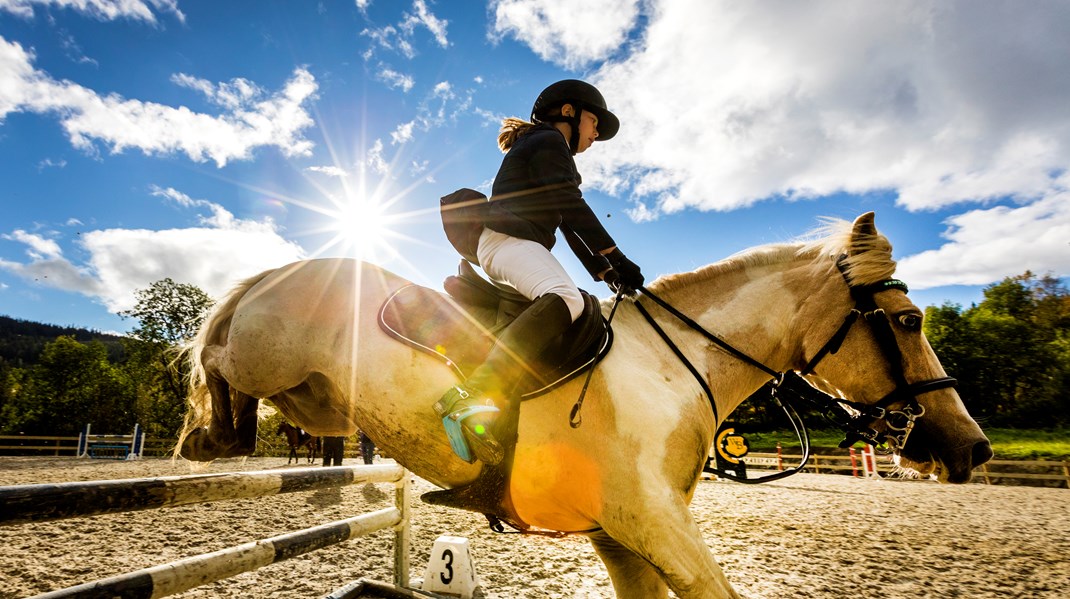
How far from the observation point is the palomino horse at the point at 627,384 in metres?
2.06

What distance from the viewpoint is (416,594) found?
4.15 meters

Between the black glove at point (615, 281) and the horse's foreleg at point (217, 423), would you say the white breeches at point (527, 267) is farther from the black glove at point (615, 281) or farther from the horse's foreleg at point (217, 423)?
the horse's foreleg at point (217, 423)

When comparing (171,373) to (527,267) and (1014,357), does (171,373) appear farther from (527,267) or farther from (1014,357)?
(1014,357)

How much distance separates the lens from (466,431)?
75.0 inches

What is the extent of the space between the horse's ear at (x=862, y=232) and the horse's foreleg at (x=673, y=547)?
1.91m

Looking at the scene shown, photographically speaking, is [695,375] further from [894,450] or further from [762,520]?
[762,520]

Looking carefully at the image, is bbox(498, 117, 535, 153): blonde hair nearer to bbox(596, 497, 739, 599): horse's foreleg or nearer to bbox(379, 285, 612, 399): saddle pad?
bbox(379, 285, 612, 399): saddle pad

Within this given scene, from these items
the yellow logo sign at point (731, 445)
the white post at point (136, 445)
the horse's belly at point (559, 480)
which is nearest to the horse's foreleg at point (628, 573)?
the horse's belly at point (559, 480)

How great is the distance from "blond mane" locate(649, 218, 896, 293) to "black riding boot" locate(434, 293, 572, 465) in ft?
3.11

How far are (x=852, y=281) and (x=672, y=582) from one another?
6.24 ft

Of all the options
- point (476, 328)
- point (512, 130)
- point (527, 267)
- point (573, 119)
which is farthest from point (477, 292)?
point (573, 119)

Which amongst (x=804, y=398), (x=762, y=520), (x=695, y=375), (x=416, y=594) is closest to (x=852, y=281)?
(x=804, y=398)

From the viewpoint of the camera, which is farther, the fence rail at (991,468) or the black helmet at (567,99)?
the fence rail at (991,468)

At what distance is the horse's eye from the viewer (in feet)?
8.74
